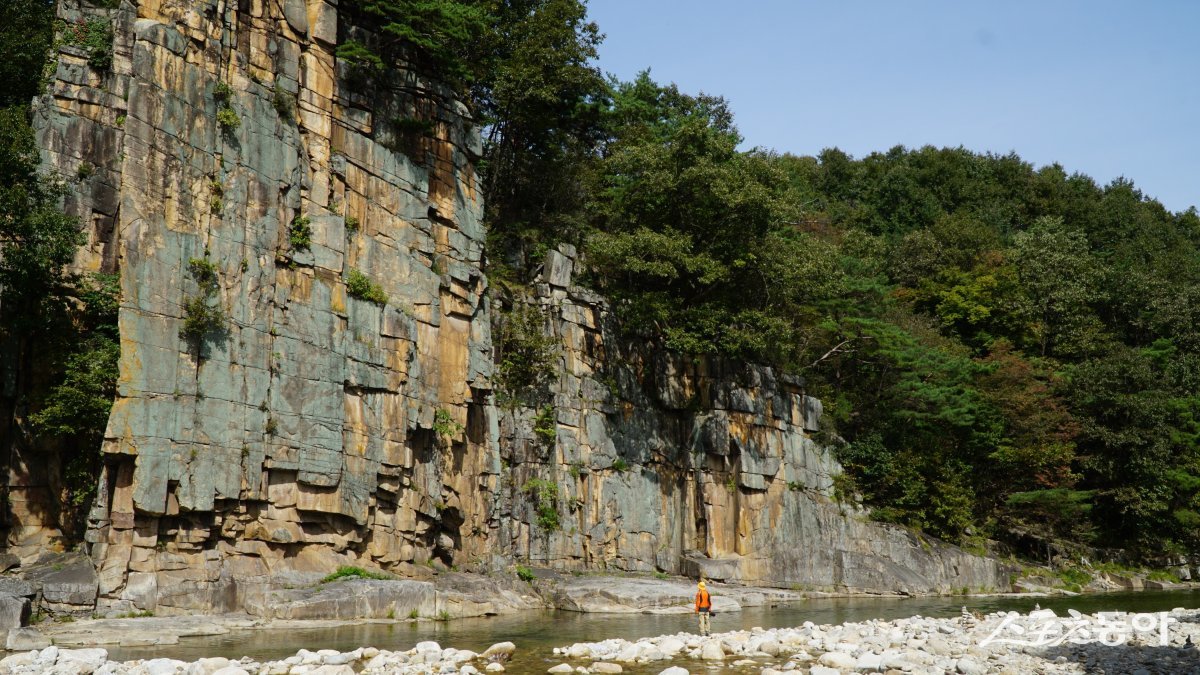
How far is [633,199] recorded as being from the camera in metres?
41.3

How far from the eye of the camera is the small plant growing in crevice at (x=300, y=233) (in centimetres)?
2989

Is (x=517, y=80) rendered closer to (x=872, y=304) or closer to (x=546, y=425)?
(x=546, y=425)

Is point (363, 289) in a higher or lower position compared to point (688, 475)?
higher

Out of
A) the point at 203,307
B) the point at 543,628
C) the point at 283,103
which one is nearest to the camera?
the point at 543,628

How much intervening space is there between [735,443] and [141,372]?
78.1 feet

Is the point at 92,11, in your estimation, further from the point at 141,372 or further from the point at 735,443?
the point at 735,443

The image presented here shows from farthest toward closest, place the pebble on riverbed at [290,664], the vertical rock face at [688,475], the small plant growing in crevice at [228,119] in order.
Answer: the vertical rock face at [688,475]
the small plant growing in crevice at [228,119]
the pebble on riverbed at [290,664]

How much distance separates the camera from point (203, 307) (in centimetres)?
2661

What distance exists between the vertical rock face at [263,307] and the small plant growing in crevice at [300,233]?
0.25 feet

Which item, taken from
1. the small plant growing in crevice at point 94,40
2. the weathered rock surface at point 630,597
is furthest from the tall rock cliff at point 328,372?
the weathered rock surface at point 630,597

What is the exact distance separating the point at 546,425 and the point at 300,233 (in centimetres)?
1224

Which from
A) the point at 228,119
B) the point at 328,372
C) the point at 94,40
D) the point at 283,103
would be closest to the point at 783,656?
the point at 328,372

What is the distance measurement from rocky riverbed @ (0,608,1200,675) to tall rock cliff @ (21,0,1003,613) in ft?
25.0

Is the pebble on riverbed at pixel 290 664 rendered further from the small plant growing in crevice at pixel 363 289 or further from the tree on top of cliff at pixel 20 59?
the tree on top of cliff at pixel 20 59
